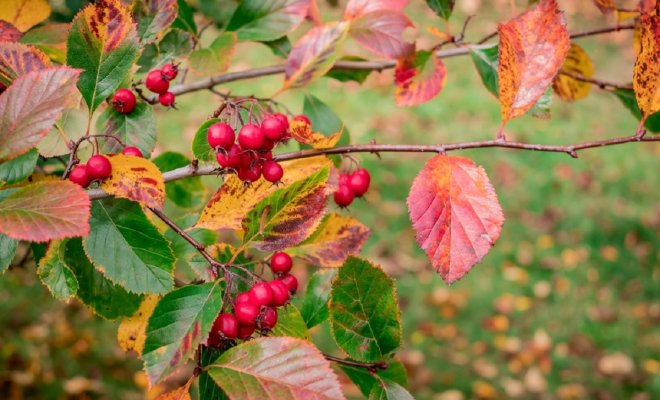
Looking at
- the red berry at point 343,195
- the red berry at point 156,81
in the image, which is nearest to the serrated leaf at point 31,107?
the red berry at point 156,81

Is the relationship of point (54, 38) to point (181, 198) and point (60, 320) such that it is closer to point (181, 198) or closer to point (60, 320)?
point (181, 198)

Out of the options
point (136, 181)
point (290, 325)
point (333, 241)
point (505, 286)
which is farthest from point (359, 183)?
point (505, 286)

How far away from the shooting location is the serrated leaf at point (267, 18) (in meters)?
1.34

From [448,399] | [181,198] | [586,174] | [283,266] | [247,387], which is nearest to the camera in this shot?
[247,387]

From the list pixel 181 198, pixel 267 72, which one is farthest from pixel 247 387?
pixel 267 72

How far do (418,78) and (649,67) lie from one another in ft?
1.76

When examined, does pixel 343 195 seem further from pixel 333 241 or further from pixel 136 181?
pixel 136 181

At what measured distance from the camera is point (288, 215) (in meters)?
0.86

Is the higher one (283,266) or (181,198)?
(283,266)

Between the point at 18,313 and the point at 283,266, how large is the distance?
286cm

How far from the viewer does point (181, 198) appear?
4.43ft

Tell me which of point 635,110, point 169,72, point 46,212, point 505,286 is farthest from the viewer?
point 505,286

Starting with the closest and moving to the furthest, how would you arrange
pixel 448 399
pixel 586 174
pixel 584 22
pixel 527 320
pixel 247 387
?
pixel 247 387, pixel 448 399, pixel 527 320, pixel 586 174, pixel 584 22

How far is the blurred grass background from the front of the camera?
10.7ft
